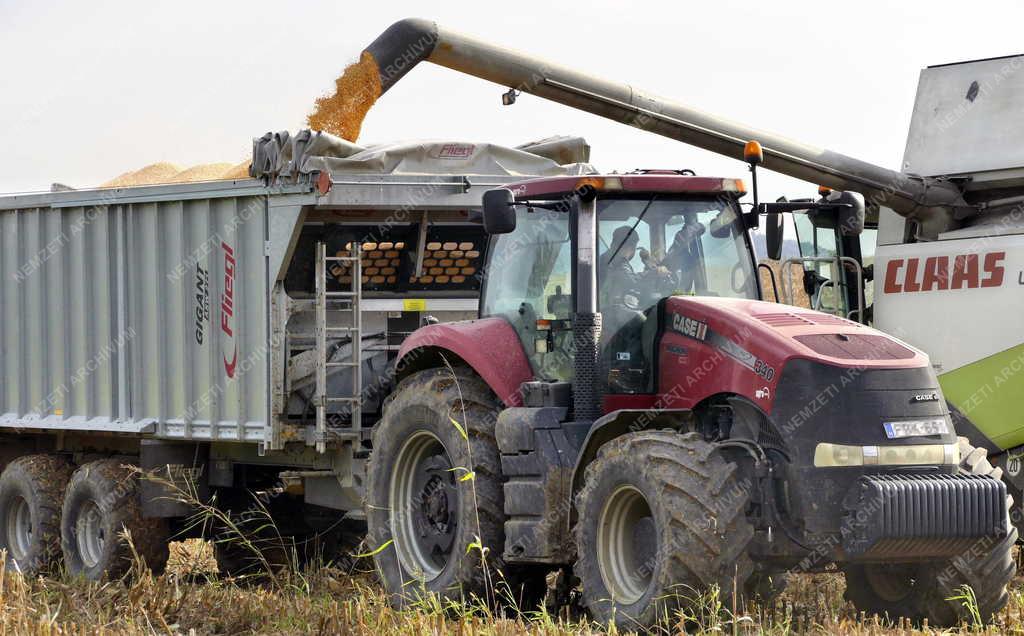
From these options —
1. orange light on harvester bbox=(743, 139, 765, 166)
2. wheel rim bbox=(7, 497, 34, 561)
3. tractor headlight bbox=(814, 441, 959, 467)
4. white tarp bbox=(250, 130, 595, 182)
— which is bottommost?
wheel rim bbox=(7, 497, 34, 561)

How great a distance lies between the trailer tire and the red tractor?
9.05 feet

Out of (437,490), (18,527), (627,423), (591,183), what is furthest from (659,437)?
(18,527)

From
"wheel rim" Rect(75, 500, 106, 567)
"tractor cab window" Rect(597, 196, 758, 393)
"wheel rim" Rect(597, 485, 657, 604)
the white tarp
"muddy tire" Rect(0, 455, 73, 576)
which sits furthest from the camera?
"muddy tire" Rect(0, 455, 73, 576)

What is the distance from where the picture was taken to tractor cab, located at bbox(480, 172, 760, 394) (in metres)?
7.39

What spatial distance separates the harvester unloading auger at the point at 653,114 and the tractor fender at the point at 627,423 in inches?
185

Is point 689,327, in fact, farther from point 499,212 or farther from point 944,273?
point 944,273

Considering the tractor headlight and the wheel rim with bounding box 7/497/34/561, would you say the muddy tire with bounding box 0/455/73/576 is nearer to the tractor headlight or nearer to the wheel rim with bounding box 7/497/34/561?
the wheel rim with bounding box 7/497/34/561

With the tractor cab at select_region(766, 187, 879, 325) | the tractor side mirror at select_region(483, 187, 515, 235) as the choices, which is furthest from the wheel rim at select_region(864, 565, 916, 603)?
the tractor cab at select_region(766, 187, 879, 325)

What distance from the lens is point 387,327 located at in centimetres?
1014

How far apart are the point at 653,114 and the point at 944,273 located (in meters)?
3.46

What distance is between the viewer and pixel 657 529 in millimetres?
6570

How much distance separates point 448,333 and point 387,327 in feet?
6.37

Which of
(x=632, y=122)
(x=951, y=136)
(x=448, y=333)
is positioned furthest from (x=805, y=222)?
(x=448, y=333)

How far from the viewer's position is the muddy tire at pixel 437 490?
25.6ft
